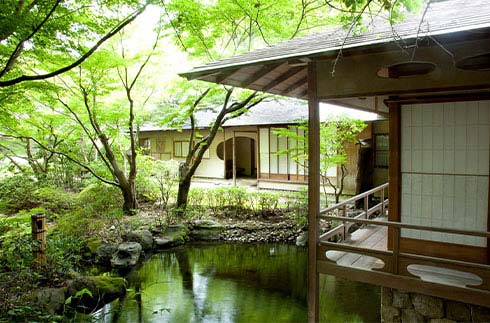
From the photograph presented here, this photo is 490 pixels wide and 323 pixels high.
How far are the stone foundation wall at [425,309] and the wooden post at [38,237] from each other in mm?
5754

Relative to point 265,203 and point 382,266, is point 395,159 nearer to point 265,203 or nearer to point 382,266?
point 382,266

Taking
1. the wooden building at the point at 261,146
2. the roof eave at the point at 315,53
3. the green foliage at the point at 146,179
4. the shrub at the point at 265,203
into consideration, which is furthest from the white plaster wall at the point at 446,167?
the green foliage at the point at 146,179

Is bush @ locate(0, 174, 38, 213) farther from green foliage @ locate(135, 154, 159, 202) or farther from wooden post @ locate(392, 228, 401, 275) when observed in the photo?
wooden post @ locate(392, 228, 401, 275)

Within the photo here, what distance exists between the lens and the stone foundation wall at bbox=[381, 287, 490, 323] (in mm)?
4297

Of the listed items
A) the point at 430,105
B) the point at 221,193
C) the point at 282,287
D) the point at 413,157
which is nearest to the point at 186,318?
the point at 282,287

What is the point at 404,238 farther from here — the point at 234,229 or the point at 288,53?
the point at 234,229

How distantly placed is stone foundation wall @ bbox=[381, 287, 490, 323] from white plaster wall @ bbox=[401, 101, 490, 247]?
892 mm

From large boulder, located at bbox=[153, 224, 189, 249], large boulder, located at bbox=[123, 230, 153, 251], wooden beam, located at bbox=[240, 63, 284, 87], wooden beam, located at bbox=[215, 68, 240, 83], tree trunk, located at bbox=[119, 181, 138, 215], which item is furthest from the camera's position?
tree trunk, located at bbox=[119, 181, 138, 215]

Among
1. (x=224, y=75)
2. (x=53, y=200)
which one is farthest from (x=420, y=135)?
(x=53, y=200)

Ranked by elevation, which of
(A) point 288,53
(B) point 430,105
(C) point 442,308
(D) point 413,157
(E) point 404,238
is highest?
(A) point 288,53

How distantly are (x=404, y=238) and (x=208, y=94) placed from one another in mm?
8137

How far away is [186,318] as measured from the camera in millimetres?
6797

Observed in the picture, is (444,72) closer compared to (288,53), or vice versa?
(444,72)

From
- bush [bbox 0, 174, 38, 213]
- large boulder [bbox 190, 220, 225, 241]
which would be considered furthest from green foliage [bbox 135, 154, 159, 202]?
bush [bbox 0, 174, 38, 213]
